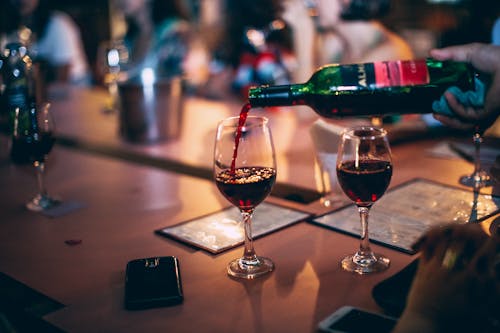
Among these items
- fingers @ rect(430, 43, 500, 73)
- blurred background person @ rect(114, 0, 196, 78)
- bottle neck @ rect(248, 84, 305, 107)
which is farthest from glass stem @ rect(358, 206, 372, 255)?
blurred background person @ rect(114, 0, 196, 78)

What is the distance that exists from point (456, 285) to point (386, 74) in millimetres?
501

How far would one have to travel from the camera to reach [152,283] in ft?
2.74

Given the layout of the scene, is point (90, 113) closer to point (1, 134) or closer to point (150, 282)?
point (1, 134)

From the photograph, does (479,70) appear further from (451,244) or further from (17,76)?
(17,76)

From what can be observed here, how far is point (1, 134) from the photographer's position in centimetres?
206

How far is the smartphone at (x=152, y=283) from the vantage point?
791 mm

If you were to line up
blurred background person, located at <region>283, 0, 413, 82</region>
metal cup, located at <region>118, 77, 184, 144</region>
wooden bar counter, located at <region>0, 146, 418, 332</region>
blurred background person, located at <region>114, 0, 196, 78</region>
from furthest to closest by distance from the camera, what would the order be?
1. blurred background person, located at <region>114, 0, 196, 78</region>
2. blurred background person, located at <region>283, 0, 413, 82</region>
3. metal cup, located at <region>118, 77, 184, 144</region>
4. wooden bar counter, located at <region>0, 146, 418, 332</region>

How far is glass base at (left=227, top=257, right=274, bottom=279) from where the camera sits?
88cm

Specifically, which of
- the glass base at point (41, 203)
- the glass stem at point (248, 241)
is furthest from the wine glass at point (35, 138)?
the glass stem at point (248, 241)

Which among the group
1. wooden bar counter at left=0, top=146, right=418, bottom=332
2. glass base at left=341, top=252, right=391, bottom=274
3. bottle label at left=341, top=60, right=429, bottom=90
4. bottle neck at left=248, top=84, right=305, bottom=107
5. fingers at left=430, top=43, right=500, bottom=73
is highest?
fingers at left=430, top=43, right=500, bottom=73

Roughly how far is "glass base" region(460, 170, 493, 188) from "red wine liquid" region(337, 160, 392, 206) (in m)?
0.47

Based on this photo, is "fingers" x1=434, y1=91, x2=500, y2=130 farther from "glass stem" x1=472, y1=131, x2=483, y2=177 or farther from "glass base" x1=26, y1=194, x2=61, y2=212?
"glass base" x1=26, y1=194, x2=61, y2=212

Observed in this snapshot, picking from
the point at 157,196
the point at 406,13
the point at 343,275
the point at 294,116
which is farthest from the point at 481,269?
the point at 406,13

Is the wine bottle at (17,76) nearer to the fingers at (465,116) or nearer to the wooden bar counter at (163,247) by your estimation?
the wooden bar counter at (163,247)
